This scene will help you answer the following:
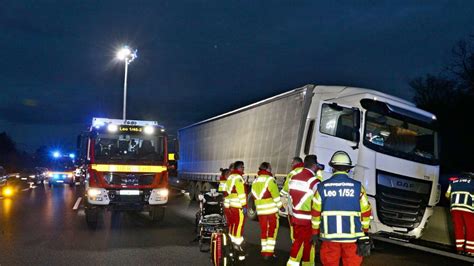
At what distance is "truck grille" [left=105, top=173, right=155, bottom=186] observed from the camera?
14.3 metres

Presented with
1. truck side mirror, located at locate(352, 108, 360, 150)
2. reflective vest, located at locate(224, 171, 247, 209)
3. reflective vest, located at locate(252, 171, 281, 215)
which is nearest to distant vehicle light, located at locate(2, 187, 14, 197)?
truck side mirror, located at locate(352, 108, 360, 150)

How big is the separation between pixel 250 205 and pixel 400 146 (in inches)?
247

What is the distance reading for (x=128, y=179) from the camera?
1448 centimetres

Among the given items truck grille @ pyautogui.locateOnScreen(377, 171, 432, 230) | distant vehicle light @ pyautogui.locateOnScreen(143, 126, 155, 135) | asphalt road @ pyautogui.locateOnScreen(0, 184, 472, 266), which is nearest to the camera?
asphalt road @ pyautogui.locateOnScreen(0, 184, 472, 266)

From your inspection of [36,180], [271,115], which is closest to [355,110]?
[271,115]

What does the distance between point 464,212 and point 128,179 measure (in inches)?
320

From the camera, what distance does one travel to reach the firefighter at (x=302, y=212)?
7.71 metres

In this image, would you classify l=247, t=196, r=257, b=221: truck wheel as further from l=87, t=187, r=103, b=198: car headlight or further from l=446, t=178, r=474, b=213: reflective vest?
l=446, t=178, r=474, b=213: reflective vest

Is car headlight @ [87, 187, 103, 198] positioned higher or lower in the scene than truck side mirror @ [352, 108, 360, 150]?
lower

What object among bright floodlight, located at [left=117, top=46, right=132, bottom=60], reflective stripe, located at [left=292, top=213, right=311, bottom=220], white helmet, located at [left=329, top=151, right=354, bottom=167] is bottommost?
reflective stripe, located at [left=292, top=213, right=311, bottom=220]

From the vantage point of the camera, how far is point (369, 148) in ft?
37.3

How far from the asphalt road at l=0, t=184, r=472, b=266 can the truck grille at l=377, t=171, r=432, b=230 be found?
637mm

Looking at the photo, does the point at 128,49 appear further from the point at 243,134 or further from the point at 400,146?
the point at 400,146

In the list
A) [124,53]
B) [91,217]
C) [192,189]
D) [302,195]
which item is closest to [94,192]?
[91,217]
